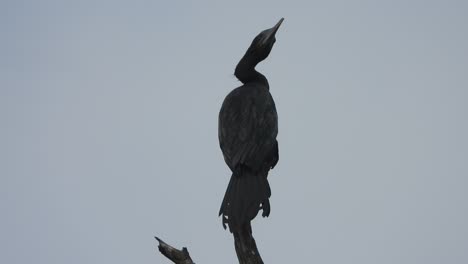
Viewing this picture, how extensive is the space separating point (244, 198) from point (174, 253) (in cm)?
85

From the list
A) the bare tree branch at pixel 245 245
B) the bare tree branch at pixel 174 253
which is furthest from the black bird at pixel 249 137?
the bare tree branch at pixel 174 253

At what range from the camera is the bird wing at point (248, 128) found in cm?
747

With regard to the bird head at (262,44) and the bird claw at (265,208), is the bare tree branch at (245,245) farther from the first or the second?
the bird head at (262,44)

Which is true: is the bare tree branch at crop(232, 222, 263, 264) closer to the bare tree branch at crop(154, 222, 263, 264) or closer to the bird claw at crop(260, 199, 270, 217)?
the bare tree branch at crop(154, 222, 263, 264)

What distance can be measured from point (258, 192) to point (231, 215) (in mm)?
370

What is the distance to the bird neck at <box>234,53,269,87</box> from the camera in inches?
325

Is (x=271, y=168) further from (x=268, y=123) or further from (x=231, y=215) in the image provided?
(x=231, y=215)

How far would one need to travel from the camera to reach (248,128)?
7660 mm

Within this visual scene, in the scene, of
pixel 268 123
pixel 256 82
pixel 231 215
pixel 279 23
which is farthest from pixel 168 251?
pixel 279 23

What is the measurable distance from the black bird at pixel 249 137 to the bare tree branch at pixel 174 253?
50cm

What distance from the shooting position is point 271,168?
309 inches

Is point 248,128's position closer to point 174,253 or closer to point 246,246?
point 246,246

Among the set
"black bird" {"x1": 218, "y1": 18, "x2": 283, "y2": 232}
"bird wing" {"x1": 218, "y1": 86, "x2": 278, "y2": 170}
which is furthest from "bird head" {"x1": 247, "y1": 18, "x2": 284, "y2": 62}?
"bird wing" {"x1": 218, "y1": 86, "x2": 278, "y2": 170}

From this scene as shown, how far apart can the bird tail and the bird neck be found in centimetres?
127
